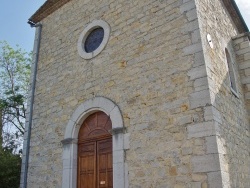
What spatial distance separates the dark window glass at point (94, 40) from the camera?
6.65m

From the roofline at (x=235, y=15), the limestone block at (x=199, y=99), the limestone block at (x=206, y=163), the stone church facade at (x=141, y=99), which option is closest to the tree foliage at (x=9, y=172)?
the stone church facade at (x=141, y=99)

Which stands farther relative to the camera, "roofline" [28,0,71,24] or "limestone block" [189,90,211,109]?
"roofline" [28,0,71,24]

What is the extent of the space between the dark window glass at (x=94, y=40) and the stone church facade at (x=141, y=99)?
0.11 feet

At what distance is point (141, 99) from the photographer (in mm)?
5215

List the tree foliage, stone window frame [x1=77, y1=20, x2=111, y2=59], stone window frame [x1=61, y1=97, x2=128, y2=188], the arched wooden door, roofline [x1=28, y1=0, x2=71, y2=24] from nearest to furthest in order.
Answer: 1. stone window frame [x1=61, y1=97, x2=128, y2=188]
2. the arched wooden door
3. stone window frame [x1=77, y1=20, x2=111, y2=59]
4. roofline [x1=28, y1=0, x2=71, y2=24]
5. the tree foliage

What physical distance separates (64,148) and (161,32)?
11.1ft

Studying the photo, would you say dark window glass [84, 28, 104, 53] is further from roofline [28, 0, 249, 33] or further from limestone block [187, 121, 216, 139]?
limestone block [187, 121, 216, 139]

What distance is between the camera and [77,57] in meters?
6.83

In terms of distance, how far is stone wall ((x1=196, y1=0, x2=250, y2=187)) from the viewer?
4.38 meters

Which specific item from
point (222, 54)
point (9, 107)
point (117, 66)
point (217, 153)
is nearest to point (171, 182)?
point (217, 153)

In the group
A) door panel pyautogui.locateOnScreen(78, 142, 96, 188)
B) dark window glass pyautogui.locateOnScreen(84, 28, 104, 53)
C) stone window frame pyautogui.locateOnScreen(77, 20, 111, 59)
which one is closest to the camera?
door panel pyautogui.locateOnScreen(78, 142, 96, 188)

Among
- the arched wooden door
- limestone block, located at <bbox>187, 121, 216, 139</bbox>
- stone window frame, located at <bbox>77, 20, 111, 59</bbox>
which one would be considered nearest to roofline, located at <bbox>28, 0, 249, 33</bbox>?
stone window frame, located at <bbox>77, 20, 111, 59</bbox>

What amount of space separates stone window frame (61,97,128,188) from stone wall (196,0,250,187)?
176cm

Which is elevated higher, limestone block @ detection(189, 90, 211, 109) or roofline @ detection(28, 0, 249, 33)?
roofline @ detection(28, 0, 249, 33)
